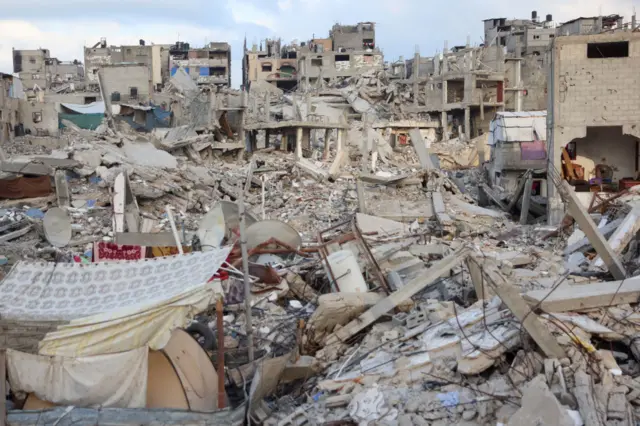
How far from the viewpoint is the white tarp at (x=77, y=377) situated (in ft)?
23.6

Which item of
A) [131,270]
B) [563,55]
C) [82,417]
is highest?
[563,55]

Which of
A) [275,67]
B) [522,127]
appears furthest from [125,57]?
[522,127]

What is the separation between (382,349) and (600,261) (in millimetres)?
4732

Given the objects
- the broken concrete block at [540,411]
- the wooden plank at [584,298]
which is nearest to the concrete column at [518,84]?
the wooden plank at [584,298]

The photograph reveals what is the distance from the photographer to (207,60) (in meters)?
63.2

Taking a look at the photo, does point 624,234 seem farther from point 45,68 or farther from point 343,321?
point 45,68

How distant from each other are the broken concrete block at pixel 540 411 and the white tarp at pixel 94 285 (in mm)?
3383

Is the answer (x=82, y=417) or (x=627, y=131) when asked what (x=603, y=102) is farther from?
(x=82, y=417)

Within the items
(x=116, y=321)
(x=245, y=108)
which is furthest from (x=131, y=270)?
(x=245, y=108)

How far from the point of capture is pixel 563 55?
1784 centimetres

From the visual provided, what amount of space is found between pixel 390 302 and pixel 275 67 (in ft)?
176

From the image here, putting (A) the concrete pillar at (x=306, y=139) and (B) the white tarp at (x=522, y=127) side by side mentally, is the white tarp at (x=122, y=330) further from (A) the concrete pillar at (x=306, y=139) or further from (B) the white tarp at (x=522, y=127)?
(A) the concrete pillar at (x=306, y=139)

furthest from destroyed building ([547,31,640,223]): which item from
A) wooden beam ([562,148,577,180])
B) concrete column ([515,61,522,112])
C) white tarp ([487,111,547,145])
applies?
concrete column ([515,61,522,112])

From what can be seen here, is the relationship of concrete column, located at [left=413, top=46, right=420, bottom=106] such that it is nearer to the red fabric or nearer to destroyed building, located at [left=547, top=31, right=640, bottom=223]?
destroyed building, located at [left=547, top=31, right=640, bottom=223]
